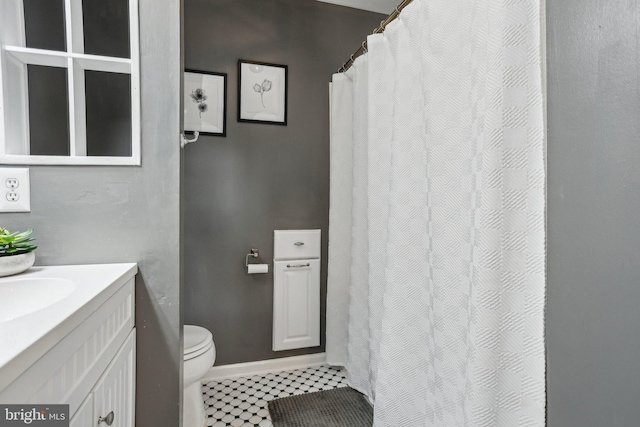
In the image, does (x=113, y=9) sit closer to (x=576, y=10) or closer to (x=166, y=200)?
(x=166, y=200)

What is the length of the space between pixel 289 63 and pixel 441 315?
1808mm

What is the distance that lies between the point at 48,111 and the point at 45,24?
10.1 inches

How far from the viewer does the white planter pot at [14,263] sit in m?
0.84

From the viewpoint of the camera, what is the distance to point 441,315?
1165mm

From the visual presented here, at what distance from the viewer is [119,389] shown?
900 millimetres

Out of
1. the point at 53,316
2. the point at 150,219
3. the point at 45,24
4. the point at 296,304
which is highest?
the point at 45,24

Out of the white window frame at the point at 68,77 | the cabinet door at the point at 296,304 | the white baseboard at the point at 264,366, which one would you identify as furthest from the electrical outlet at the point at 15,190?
the white baseboard at the point at 264,366

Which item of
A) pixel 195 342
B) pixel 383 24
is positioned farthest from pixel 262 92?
pixel 195 342

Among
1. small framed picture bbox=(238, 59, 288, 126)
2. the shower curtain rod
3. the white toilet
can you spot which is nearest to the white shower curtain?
the shower curtain rod

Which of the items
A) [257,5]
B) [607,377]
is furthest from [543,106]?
[257,5]

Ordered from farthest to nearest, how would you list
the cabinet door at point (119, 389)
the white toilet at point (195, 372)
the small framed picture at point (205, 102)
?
the small framed picture at point (205, 102), the white toilet at point (195, 372), the cabinet door at point (119, 389)

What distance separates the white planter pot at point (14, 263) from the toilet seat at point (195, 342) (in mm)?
825

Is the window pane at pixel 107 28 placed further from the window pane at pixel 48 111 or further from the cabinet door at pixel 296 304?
the cabinet door at pixel 296 304

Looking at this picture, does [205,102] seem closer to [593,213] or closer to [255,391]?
[255,391]
